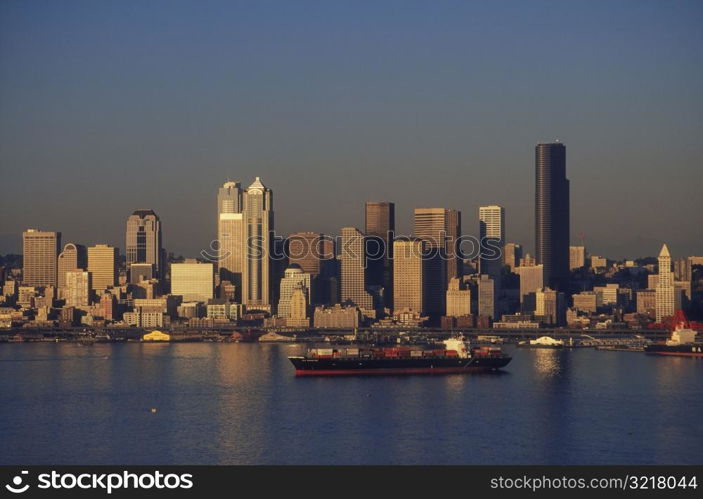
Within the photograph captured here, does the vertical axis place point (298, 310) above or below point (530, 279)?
below

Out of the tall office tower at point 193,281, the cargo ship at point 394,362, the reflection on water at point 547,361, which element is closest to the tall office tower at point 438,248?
the tall office tower at point 193,281

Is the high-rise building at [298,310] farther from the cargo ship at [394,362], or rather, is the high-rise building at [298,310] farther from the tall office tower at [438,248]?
the cargo ship at [394,362]

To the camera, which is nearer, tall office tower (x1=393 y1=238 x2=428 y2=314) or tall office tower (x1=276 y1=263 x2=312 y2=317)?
tall office tower (x1=276 y1=263 x2=312 y2=317)

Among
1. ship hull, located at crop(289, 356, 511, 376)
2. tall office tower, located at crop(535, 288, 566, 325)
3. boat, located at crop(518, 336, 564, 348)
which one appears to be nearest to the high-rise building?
tall office tower, located at crop(535, 288, 566, 325)

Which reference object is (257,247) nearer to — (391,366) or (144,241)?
(144,241)

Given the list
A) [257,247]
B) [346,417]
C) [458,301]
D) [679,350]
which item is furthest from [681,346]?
[257,247]

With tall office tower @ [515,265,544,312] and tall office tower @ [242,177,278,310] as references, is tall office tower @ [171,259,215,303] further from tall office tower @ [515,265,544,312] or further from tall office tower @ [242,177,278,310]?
tall office tower @ [515,265,544,312]
